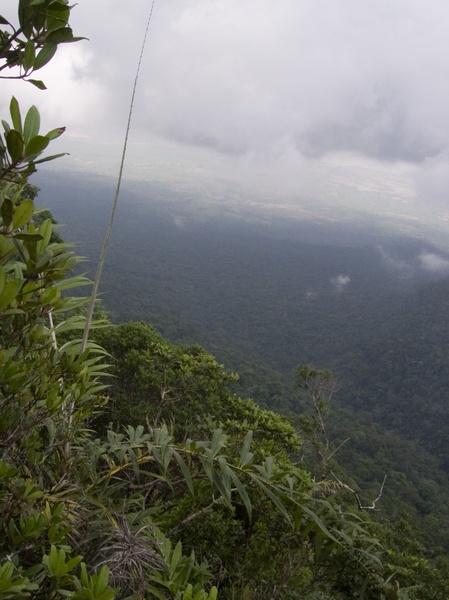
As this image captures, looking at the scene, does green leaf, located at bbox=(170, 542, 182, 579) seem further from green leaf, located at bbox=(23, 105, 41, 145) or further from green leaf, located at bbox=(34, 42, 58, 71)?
green leaf, located at bbox=(34, 42, 58, 71)

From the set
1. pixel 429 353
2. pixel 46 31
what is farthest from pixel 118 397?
pixel 429 353

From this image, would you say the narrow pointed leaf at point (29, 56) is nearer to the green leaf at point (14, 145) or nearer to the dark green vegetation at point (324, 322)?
the green leaf at point (14, 145)

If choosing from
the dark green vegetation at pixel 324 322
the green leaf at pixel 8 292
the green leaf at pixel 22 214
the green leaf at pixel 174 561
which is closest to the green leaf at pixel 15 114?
the green leaf at pixel 22 214

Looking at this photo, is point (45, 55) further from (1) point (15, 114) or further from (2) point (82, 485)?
(2) point (82, 485)

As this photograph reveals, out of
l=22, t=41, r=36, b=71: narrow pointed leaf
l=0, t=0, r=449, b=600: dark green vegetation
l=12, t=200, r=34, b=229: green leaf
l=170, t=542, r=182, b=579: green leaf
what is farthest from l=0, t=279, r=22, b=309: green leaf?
l=170, t=542, r=182, b=579: green leaf

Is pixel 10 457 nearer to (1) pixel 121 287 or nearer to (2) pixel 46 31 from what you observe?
(2) pixel 46 31

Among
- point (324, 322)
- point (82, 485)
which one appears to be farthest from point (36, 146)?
point (324, 322)
